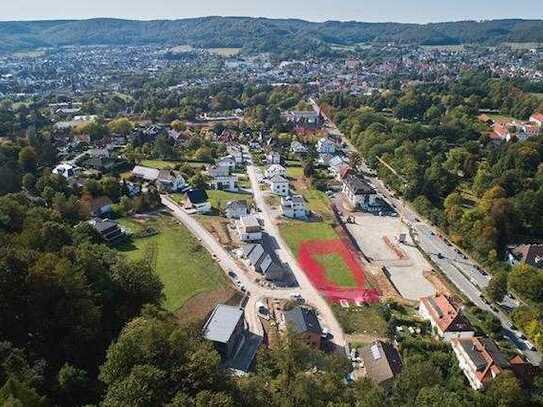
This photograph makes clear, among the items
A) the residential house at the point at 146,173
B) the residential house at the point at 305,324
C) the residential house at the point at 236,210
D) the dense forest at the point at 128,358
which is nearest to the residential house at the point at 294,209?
the residential house at the point at 236,210

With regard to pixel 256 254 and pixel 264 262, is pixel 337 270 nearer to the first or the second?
pixel 264 262

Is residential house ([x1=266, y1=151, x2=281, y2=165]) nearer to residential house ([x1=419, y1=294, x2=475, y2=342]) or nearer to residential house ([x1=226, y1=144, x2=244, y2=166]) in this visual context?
residential house ([x1=226, y1=144, x2=244, y2=166])

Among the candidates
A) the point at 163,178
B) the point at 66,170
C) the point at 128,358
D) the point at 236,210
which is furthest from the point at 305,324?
the point at 66,170

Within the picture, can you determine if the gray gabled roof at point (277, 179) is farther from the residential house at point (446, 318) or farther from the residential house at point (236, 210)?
the residential house at point (446, 318)

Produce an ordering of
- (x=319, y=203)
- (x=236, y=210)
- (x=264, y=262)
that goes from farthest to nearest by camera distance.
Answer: (x=319, y=203)
(x=236, y=210)
(x=264, y=262)

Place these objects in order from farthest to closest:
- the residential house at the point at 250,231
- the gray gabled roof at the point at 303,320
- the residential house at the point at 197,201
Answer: the residential house at the point at 197,201, the residential house at the point at 250,231, the gray gabled roof at the point at 303,320
